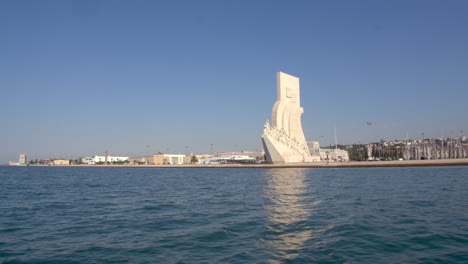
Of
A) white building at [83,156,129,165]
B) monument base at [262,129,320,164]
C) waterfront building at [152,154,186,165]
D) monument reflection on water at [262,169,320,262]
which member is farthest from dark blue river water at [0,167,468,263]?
white building at [83,156,129,165]

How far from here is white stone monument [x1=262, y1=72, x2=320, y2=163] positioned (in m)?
45.2

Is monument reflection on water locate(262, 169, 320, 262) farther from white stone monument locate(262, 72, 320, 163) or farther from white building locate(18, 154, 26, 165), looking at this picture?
white building locate(18, 154, 26, 165)

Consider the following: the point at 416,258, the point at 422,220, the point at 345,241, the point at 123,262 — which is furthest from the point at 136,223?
the point at 422,220

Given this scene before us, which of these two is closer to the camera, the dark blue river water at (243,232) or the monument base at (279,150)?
the dark blue river water at (243,232)

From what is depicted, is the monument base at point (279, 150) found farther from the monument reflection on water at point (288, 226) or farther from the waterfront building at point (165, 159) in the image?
the waterfront building at point (165, 159)

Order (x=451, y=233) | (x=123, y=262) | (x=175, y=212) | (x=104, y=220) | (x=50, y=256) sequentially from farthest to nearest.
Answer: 1. (x=175, y=212)
2. (x=104, y=220)
3. (x=451, y=233)
4. (x=50, y=256)
5. (x=123, y=262)

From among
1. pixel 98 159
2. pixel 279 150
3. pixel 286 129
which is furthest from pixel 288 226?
pixel 98 159

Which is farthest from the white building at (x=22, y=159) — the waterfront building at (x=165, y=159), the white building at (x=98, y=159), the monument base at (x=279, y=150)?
the monument base at (x=279, y=150)

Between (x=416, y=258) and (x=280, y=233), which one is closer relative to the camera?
(x=416, y=258)

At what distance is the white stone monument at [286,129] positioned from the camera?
45188 millimetres

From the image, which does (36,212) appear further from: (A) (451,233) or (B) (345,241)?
(A) (451,233)

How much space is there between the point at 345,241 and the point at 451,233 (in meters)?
1.98

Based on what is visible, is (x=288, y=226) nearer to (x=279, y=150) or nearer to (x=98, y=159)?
(x=279, y=150)

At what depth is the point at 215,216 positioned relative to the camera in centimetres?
834
